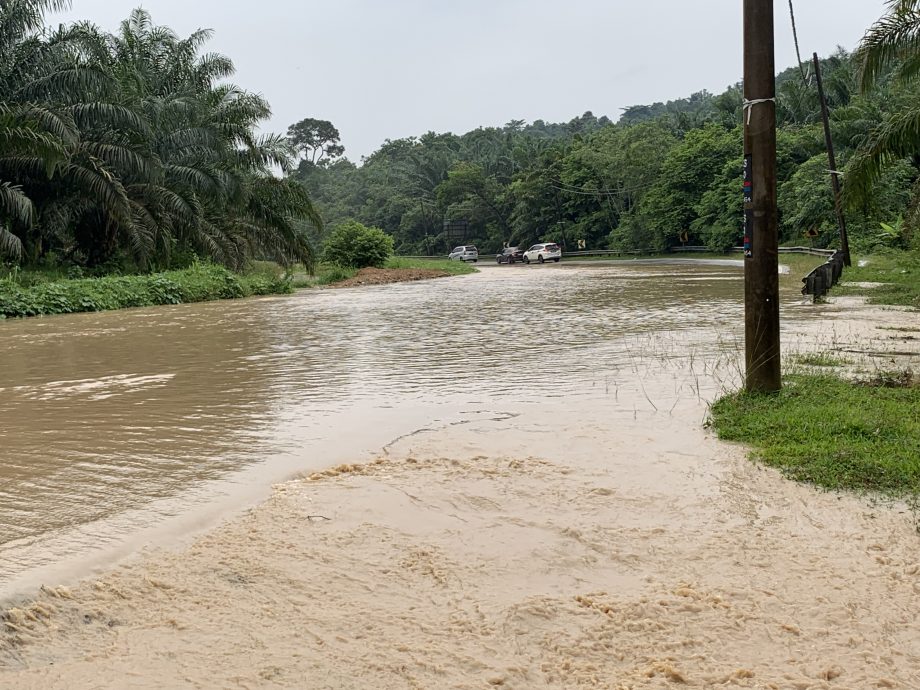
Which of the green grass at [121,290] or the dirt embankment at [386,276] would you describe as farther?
the dirt embankment at [386,276]

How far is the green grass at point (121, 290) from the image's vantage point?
72.2 ft

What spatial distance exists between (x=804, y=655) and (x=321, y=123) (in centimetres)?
15457

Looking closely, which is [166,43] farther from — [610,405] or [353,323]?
[610,405]

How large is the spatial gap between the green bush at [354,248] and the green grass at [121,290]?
11.7 meters

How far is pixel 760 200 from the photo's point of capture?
7578 mm

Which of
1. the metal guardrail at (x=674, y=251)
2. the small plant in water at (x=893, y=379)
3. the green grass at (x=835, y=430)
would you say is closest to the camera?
the green grass at (x=835, y=430)

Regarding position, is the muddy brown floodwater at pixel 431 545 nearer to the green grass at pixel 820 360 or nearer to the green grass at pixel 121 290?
the green grass at pixel 820 360

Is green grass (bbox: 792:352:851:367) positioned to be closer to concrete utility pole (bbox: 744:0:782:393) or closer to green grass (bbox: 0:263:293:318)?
concrete utility pole (bbox: 744:0:782:393)

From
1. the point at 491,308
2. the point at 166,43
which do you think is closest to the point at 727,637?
the point at 491,308

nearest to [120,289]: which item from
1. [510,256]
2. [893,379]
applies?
[893,379]

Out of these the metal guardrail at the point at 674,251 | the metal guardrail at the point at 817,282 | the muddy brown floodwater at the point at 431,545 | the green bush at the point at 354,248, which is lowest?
the muddy brown floodwater at the point at 431,545

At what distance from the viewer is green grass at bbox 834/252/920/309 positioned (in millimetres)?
18344

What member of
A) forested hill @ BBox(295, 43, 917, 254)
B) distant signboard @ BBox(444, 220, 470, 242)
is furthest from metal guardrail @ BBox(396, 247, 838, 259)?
distant signboard @ BBox(444, 220, 470, 242)

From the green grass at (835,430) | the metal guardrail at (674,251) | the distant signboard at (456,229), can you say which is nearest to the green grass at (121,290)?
the green grass at (835,430)
